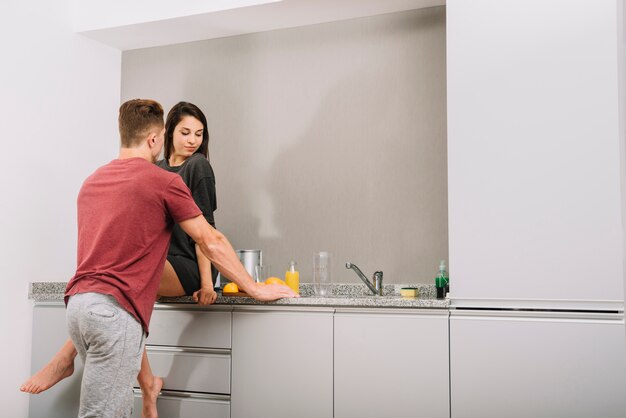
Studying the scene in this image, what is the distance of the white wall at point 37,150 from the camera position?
343cm

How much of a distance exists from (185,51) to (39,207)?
127cm

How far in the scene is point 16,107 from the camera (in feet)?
11.4

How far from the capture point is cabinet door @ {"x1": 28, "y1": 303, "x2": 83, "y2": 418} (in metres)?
3.44

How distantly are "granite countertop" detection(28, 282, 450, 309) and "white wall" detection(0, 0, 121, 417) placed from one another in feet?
0.28

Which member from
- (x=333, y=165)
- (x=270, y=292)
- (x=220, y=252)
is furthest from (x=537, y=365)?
(x=333, y=165)

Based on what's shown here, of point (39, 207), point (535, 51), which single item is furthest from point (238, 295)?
point (535, 51)

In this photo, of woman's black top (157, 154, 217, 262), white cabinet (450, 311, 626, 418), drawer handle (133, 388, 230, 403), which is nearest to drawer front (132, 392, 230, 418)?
drawer handle (133, 388, 230, 403)

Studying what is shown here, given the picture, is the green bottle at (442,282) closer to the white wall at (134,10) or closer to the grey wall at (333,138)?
the grey wall at (333,138)

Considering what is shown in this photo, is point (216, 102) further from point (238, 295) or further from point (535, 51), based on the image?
point (535, 51)

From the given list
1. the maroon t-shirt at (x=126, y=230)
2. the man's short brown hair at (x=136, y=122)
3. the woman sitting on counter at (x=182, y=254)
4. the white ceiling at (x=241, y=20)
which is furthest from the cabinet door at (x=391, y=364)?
the white ceiling at (x=241, y=20)

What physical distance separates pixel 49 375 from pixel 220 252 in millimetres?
928

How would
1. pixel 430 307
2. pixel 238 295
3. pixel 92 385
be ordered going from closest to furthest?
1. pixel 92 385
2. pixel 430 307
3. pixel 238 295

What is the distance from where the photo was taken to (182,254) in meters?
3.26

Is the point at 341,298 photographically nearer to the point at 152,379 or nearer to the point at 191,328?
the point at 191,328
